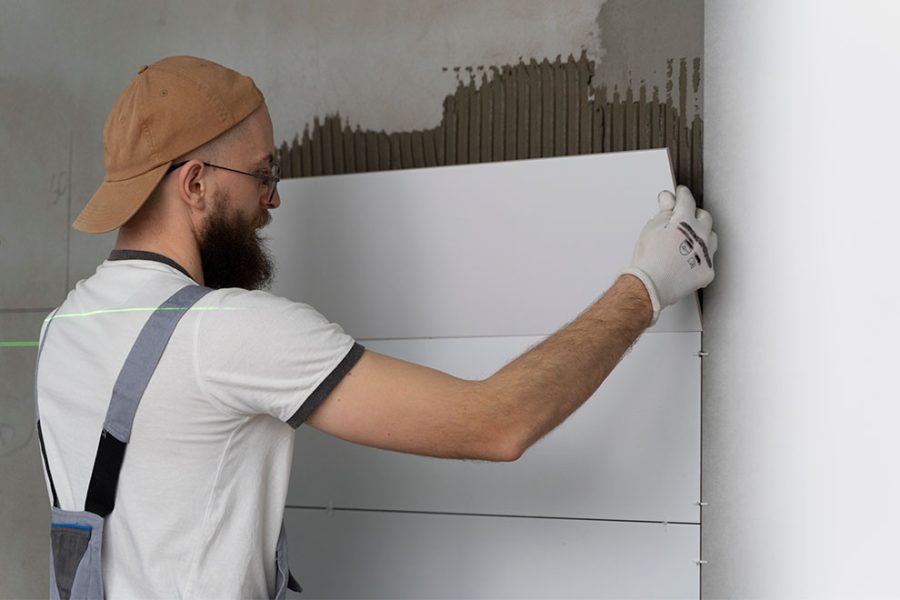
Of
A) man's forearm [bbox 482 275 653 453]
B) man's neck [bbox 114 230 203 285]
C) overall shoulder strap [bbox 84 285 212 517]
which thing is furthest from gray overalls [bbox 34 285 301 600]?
man's forearm [bbox 482 275 653 453]

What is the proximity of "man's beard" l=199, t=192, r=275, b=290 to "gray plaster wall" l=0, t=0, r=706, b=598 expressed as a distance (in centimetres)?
24

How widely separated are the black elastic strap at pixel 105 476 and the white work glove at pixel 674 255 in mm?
726

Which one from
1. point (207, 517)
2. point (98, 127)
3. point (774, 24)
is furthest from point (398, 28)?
point (207, 517)

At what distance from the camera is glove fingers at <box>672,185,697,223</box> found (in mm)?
1312

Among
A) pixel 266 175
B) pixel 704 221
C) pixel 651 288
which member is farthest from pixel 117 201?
pixel 704 221

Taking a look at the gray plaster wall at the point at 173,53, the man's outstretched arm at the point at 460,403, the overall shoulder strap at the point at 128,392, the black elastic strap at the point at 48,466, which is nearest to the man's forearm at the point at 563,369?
the man's outstretched arm at the point at 460,403

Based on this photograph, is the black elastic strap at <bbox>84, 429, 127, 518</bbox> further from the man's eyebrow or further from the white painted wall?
the white painted wall

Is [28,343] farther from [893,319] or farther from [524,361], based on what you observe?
[893,319]

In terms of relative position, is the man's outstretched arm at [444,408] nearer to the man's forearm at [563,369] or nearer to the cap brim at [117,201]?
the man's forearm at [563,369]

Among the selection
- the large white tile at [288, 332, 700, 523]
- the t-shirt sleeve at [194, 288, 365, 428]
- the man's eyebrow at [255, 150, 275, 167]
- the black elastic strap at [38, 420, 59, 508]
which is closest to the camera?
the t-shirt sleeve at [194, 288, 365, 428]

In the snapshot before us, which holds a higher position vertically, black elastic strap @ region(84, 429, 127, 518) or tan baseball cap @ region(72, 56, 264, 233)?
tan baseball cap @ region(72, 56, 264, 233)

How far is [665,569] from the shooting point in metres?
1.43

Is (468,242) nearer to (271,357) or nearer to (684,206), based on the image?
(684,206)

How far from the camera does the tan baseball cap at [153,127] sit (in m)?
1.21
